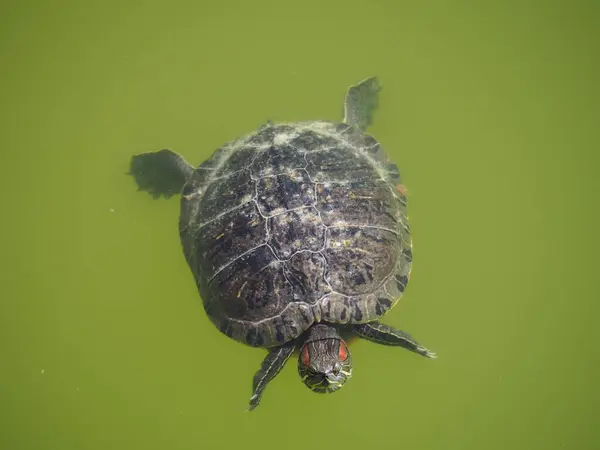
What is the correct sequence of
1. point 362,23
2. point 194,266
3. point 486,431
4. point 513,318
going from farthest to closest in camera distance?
point 362,23 → point 513,318 → point 486,431 → point 194,266

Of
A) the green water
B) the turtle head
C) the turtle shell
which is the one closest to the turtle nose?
the turtle head

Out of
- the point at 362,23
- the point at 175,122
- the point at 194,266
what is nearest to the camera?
the point at 194,266

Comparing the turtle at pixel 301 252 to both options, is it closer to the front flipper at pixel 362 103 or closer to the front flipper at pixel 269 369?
the front flipper at pixel 269 369

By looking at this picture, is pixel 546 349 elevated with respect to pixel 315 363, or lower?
elevated

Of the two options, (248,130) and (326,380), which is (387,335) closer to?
(326,380)

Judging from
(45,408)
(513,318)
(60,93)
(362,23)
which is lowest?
(45,408)

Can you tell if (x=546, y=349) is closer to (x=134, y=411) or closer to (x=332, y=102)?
(x=332, y=102)

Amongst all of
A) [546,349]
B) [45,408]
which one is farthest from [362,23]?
[45,408]
